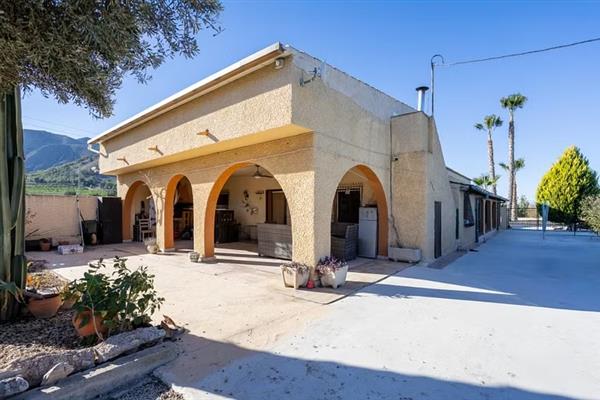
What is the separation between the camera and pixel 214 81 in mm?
8500

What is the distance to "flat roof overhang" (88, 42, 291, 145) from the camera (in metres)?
7.14

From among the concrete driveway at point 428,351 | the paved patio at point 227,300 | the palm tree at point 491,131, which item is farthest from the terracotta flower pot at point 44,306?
the palm tree at point 491,131

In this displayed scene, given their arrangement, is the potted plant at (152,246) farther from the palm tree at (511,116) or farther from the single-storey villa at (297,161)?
the palm tree at (511,116)

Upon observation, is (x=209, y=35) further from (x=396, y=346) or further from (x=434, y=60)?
(x=434, y=60)

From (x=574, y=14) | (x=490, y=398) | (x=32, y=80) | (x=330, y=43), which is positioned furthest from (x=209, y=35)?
(x=574, y=14)

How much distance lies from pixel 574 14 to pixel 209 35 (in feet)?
36.1

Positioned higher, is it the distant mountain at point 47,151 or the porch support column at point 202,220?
the distant mountain at point 47,151

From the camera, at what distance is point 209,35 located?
15.2 ft

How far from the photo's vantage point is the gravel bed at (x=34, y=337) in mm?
3836

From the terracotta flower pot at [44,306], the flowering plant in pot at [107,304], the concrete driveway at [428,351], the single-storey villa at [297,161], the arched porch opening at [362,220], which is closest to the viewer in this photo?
the concrete driveway at [428,351]

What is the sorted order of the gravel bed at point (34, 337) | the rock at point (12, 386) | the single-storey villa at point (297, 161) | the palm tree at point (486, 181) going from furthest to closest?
1. the palm tree at point (486, 181)
2. the single-storey villa at point (297, 161)
3. the gravel bed at point (34, 337)
4. the rock at point (12, 386)

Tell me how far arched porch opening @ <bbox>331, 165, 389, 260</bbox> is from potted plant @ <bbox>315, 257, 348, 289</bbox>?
120 inches

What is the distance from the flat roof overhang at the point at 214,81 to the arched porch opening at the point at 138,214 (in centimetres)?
547

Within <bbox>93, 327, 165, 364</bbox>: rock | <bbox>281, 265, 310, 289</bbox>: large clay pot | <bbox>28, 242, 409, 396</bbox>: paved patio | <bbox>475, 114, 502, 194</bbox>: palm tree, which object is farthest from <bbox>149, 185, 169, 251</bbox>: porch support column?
<bbox>475, 114, 502, 194</bbox>: palm tree
